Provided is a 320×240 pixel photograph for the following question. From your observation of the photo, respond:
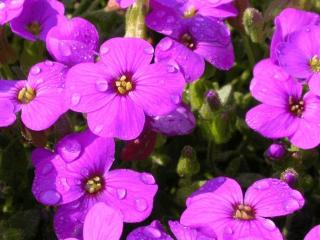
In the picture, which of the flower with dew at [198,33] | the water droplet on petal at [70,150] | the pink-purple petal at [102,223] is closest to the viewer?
the pink-purple petal at [102,223]

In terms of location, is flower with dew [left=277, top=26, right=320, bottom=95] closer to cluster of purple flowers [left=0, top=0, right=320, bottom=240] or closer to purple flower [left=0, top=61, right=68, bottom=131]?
cluster of purple flowers [left=0, top=0, right=320, bottom=240]

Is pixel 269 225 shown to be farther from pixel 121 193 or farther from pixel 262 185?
pixel 121 193

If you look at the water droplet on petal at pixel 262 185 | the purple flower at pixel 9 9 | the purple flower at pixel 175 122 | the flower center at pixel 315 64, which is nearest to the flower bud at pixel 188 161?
the purple flower at pixel 175 122

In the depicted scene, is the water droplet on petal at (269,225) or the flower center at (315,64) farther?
the flower center at (315,64)

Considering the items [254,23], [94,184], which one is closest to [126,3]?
[254,23]

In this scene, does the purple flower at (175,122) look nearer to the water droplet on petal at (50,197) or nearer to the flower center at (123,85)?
the flower center at (123,85)
